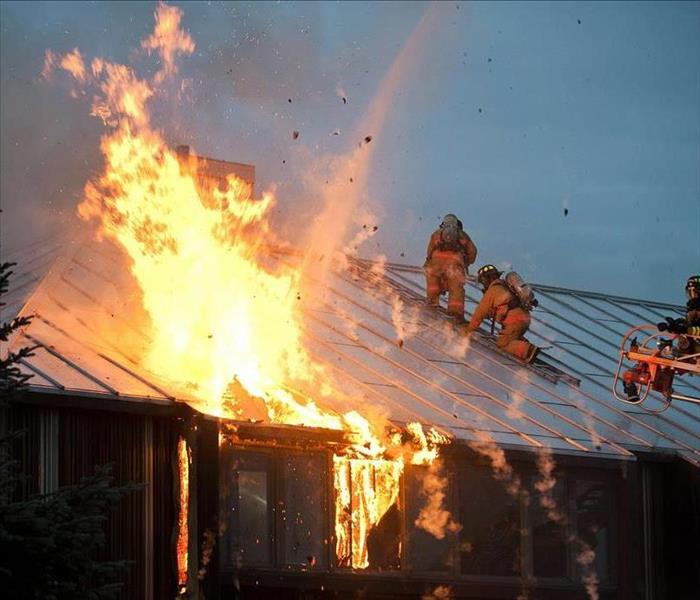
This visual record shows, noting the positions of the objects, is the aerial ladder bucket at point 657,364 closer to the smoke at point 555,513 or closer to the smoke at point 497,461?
the smoke at point 555,513

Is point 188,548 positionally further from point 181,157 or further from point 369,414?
point 181,157

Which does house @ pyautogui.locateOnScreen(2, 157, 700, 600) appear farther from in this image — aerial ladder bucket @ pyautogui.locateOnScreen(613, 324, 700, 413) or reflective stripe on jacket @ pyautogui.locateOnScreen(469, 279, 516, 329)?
reflective stripe on jacket @ pyautogui.locateOnScreen(469, 279, 516, 329)

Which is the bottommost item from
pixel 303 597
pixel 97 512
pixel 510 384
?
pixel 303 597

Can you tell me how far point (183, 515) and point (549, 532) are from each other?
555cm

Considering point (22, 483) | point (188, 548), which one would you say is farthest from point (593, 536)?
point (22, 483)

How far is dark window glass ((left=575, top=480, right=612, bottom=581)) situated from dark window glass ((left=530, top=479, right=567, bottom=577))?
0.32 metres

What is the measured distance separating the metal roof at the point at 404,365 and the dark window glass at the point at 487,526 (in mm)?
611

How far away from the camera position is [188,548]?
54.9 ft

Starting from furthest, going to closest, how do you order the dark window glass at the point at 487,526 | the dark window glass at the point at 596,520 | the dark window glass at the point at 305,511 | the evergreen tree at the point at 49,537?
the dark window glass at the point at 596,520 < the dark window glass at the point at 487,526 < the dark window glass at the point at 305,511 < the evergreen tree at the point at 49,537

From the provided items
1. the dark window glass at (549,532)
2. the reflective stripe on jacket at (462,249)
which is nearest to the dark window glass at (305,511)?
the dark window glass at (549,532)

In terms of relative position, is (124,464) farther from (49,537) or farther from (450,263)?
(450,263)

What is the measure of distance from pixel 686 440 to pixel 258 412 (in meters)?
8.11

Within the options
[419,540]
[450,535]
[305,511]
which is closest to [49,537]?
[305,511]

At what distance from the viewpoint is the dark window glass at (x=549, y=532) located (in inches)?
786
